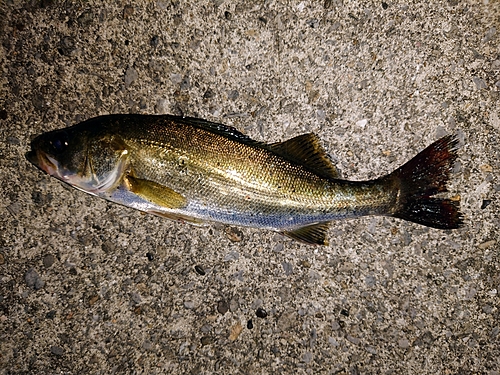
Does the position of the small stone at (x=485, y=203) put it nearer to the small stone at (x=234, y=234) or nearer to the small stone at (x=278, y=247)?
the small stone at (x=278, y=247)

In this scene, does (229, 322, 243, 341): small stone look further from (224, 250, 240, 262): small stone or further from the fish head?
the fish head

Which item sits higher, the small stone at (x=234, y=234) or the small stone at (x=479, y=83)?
the small stone at (x=479, y=83)

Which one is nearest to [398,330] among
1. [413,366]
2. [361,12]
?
[413,366]

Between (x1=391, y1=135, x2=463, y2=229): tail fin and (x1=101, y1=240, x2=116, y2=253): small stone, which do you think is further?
(x1=101, y1=240, x2=116, y2=253): small stone

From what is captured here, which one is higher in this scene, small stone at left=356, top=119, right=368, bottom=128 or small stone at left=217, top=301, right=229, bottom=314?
small stone at left=356, top=119, right=368, bottom=128

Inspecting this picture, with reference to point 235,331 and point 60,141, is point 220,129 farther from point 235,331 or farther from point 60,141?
point 235,331

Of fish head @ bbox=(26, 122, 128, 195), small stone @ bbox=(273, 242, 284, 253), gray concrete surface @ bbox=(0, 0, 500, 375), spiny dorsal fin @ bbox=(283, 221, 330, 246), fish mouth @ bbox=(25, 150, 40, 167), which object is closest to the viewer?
fish head @ bbox=(26, 122, 128, 195)

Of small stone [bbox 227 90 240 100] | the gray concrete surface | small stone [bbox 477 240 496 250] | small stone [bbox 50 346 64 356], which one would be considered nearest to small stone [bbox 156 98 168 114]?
the gray concrete surface

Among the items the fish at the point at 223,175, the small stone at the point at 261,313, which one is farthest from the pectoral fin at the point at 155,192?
the small stone at the point at 261,313
